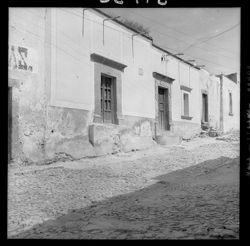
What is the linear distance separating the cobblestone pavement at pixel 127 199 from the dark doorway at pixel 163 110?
0.49 m

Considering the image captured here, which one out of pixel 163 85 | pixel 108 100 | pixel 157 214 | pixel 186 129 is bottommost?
pixel 157 214

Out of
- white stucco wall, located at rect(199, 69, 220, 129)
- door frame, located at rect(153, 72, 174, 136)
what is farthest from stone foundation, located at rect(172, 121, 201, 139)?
white stucco wall, located at rect(199, 69, 220, 129)

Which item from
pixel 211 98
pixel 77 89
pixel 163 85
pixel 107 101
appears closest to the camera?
pixel 77 89

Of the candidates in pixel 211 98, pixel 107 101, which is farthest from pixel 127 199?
pixel 211 98

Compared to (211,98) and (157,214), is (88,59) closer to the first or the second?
(157,214)

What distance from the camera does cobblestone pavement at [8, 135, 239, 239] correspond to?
3012 millimetres

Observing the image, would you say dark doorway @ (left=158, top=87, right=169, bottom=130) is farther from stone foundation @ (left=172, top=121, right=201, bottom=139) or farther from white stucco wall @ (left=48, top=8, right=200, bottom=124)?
stone foundation @ (left=172, top=121, right=201, bottom=139)

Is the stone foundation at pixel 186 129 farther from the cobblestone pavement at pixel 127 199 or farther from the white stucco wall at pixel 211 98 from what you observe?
the white stucco wall at pixel 211 98

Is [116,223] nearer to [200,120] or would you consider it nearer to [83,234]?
[83,234]

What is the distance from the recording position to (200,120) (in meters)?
7.71

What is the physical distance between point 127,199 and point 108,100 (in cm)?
172

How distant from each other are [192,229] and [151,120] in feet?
11.6

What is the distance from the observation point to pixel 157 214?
11.7 ft

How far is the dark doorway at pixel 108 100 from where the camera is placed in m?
5.26
